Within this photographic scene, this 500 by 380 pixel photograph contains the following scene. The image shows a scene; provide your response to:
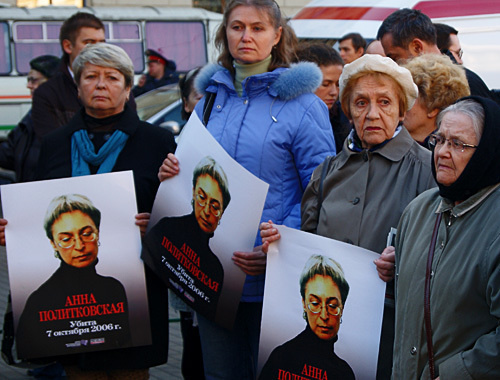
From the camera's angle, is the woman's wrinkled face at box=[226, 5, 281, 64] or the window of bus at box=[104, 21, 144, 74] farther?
the window of bus at box=[104, 21, 144, 74]

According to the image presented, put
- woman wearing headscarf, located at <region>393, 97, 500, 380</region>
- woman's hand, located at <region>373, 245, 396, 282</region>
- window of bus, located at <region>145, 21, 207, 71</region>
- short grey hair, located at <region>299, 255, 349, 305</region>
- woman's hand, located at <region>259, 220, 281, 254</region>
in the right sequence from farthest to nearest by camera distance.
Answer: window of bus, located at <region>145, 21, 207, 71</region> < woman's hand, located at <region>259, 220, 281, 254</region> < short grey hair, located at <region>299, 255, 349, 305</region> < woman's hand, located at <region>373, 245, 396, 282</region> < woman wearing headscarf, located at <region>393, 97, 500, 380</region>

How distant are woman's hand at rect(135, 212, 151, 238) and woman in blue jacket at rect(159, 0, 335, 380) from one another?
23cm

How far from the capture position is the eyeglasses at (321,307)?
296cm

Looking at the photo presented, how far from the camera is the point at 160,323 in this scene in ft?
12.7

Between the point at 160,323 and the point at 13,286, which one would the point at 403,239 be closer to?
the point at 160,323

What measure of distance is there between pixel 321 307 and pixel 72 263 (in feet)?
4.26

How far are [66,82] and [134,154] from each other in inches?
49.5

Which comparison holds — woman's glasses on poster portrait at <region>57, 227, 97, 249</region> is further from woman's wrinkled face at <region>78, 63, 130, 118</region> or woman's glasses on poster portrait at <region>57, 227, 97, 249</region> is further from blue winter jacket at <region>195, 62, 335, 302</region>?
A: blue winter jacket at <region>195, 62, 335, 302</region>

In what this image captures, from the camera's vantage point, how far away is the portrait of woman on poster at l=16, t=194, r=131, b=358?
3666 mm

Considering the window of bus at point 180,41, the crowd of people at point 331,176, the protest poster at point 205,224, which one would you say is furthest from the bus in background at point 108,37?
the protest poster at point 205,224

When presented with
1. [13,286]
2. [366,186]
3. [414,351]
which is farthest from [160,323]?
[414,351]

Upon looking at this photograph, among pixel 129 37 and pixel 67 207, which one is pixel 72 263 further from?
pixel 129 37

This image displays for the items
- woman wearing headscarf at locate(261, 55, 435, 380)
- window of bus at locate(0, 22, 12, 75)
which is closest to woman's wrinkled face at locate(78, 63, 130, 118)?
woman wearing headscarf at locate(261, 55, 435, 380)

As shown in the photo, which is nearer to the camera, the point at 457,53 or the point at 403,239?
the point at 403,239
